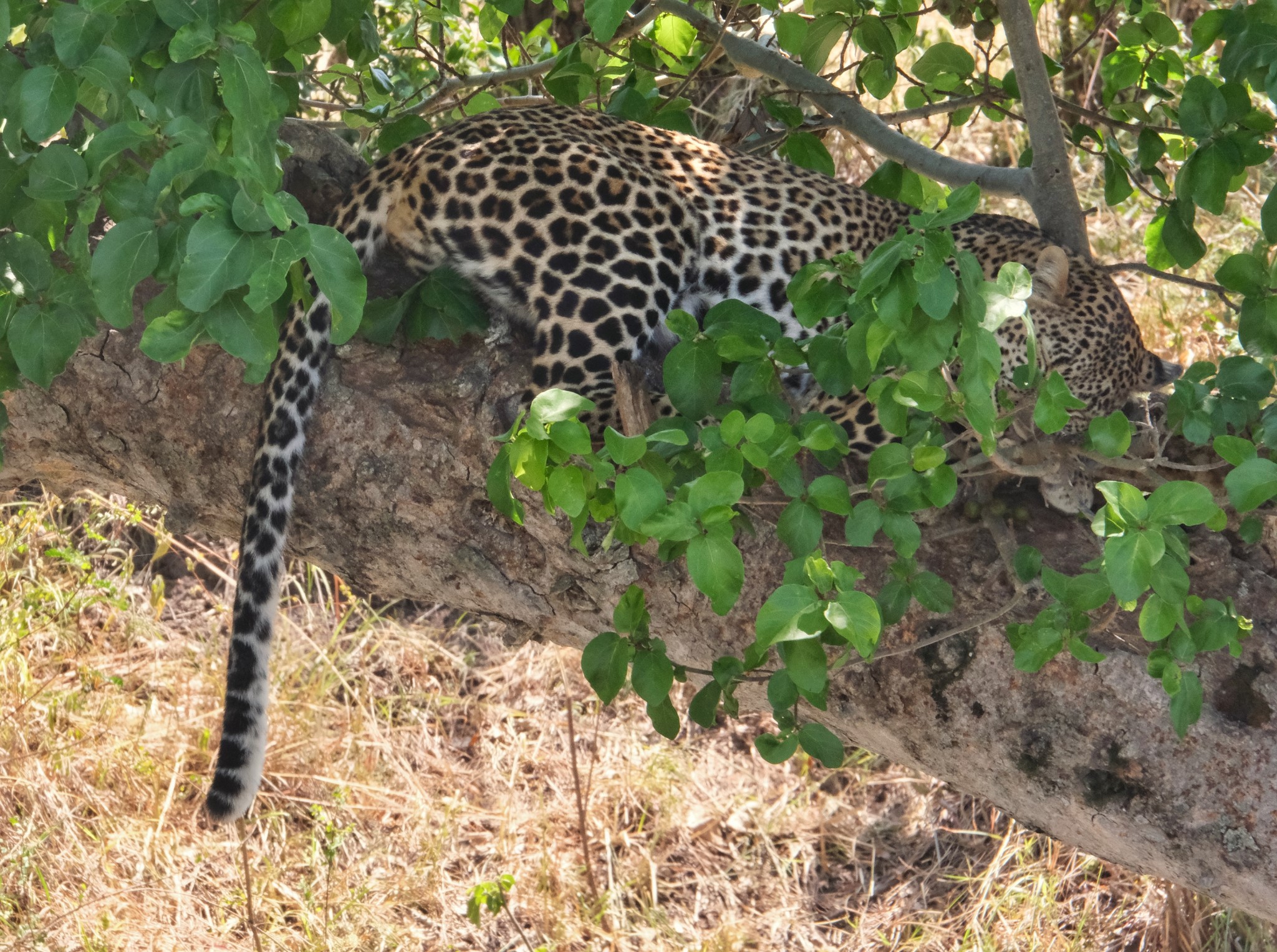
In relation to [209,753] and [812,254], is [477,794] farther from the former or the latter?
[812,254]

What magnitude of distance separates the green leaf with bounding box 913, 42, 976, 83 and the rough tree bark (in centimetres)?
148

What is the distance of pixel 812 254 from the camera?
185 inches

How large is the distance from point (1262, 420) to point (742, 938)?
3752 millimetres

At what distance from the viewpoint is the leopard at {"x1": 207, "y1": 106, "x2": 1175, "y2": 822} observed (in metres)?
3.68

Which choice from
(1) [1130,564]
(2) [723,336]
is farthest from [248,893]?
(1) [1130,564]

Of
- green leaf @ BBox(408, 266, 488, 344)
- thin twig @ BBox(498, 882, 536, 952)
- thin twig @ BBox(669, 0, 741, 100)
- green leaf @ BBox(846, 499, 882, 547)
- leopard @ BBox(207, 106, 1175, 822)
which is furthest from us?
thin twig @ BBox(498, 882, 536, 952)

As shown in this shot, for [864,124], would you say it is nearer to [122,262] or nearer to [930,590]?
[930,590]

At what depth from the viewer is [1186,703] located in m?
2.56

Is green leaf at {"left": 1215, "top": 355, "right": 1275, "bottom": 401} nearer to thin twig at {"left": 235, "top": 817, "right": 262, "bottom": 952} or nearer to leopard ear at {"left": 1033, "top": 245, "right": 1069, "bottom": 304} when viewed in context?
leopard ear at {"left": 1033, "top": 245, "right": 1069, "bottom": 304}

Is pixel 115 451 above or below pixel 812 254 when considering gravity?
below

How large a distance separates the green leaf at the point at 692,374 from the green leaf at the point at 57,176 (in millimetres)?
1267

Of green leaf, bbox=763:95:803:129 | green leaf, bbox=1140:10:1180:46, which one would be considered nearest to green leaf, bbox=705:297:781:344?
green leaf, bbox=1140:10:1180:46

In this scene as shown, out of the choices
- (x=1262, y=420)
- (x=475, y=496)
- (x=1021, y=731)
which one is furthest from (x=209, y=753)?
(x=1262, y=420)

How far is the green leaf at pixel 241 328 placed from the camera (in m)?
2.05
